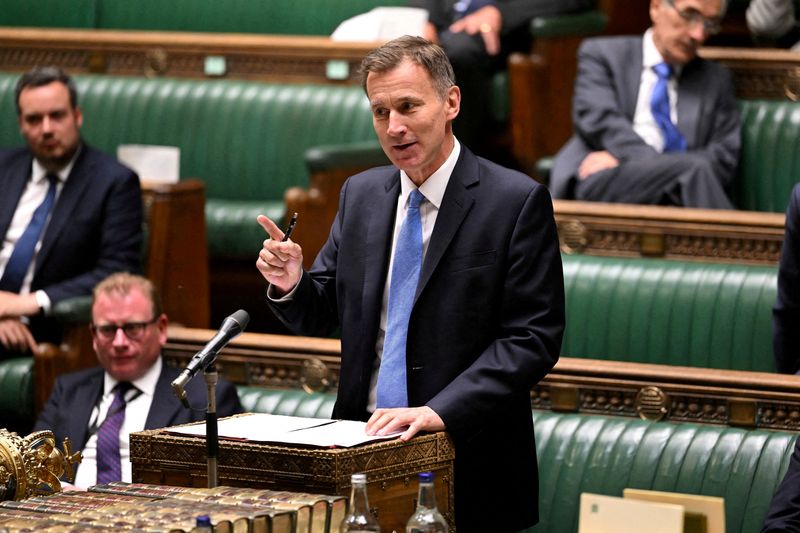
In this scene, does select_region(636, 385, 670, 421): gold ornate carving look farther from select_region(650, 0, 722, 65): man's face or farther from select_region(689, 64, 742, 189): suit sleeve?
select_region(650, 0, 722, 65): man's face

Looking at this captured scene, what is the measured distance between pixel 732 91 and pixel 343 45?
1195 mm

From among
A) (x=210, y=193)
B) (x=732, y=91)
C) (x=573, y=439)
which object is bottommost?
(x=573, y=439)

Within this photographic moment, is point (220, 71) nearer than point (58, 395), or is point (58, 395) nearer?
point (58, 395)

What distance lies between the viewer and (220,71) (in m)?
4.88

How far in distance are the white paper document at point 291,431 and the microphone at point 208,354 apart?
0.36 feet

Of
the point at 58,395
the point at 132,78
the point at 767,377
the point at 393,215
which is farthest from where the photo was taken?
the point at 132,78

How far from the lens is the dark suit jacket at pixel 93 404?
3.14 m

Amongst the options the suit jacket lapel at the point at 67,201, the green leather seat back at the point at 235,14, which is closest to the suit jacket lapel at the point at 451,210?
the suit jacket lapel at the point at 67,201

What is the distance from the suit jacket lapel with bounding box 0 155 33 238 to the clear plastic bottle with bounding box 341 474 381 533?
100 inches

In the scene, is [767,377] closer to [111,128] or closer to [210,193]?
[210,193]

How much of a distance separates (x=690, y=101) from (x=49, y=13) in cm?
264

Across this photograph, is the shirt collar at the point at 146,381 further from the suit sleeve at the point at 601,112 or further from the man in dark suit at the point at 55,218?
the suit sleeve at the point at 601,112

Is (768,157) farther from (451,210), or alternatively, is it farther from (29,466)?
(29,466)

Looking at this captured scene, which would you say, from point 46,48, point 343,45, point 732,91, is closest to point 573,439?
point 732,91
